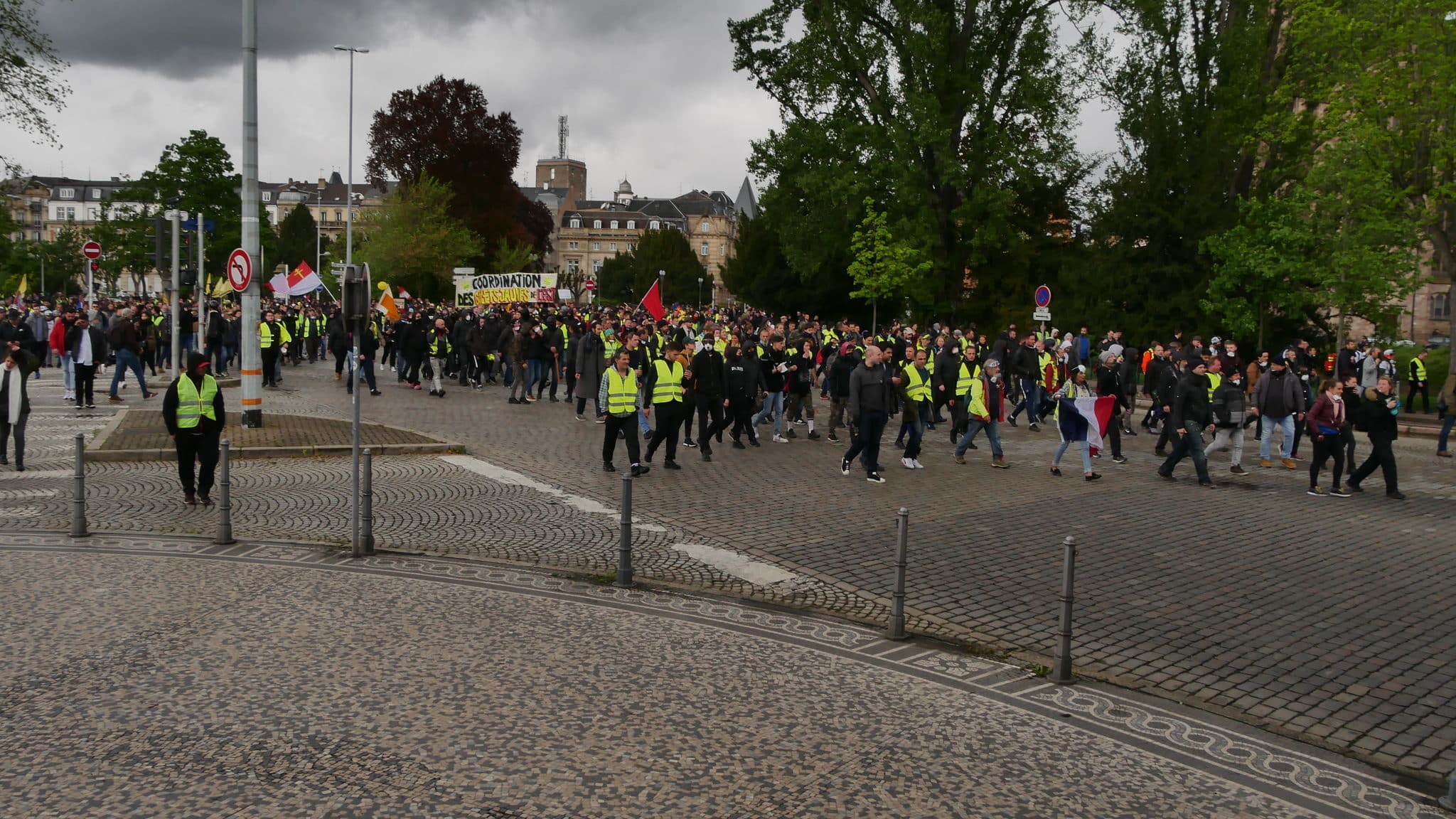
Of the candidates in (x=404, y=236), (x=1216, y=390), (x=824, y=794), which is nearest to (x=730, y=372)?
(x=1216, y=390)

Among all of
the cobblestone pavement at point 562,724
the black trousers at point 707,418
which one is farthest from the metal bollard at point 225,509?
the black trousers at point 707,418

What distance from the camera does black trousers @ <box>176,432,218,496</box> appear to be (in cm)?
1223

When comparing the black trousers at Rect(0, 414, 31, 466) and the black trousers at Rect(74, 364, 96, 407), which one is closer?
the black trousers at Rect(0, 414, 31, 466)

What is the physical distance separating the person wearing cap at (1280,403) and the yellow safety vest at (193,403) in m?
14.3

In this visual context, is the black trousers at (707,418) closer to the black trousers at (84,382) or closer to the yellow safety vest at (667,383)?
the yellow safety vest at (667,383)

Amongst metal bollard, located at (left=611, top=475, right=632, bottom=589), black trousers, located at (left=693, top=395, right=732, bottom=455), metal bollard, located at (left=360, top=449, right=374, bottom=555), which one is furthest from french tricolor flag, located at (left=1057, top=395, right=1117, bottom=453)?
metal bollard, located at (left=360, top=449, right=374, bottom=555)

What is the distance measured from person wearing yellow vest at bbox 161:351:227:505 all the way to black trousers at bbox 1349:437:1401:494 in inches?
545

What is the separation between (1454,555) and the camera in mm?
11148

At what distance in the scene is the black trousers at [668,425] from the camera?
15.3 metres

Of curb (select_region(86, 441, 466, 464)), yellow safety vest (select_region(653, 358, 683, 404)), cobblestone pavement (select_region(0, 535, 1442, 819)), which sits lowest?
cobblestone pavement (select_region(0, 535, 1442, 819))

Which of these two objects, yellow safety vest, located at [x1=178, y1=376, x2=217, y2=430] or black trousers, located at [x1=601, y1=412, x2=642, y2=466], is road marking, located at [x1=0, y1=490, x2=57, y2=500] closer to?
yellow safety vest, located at [x1=178, y1=376, x2=217, y2=430]

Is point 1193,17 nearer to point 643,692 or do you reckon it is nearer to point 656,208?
point 643,692

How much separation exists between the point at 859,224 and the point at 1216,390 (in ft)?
74.9

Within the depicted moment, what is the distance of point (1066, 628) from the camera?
23.1 feet
